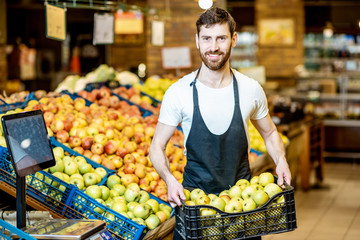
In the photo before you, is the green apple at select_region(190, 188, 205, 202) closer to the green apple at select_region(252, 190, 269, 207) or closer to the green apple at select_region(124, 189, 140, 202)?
the green apple at select_region(252, 190, 269, 207)

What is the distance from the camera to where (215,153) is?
112 inches

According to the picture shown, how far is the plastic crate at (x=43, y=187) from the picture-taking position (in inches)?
121

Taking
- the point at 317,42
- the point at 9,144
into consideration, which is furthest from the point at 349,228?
the point at 317,42

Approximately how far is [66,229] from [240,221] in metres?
0.79

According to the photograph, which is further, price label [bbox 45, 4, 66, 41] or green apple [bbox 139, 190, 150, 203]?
price label [bbox 45, 4, 66, 41]

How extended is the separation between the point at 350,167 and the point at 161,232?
650 centimetres

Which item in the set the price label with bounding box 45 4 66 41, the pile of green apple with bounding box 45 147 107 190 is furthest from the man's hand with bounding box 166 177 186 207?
the price label with bounding box 45 4 66 41

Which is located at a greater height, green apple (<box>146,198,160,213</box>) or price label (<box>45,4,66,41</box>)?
price label (<box>45,4,66,41</box>)

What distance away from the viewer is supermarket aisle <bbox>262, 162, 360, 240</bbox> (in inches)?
210

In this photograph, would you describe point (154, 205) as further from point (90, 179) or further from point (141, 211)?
point (90, 179)

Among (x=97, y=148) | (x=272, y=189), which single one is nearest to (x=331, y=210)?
(x=97, y=148)

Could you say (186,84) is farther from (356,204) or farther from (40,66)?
(40,66)

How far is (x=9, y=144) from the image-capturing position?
2334mm

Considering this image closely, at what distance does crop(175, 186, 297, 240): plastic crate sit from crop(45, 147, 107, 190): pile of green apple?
117cm
